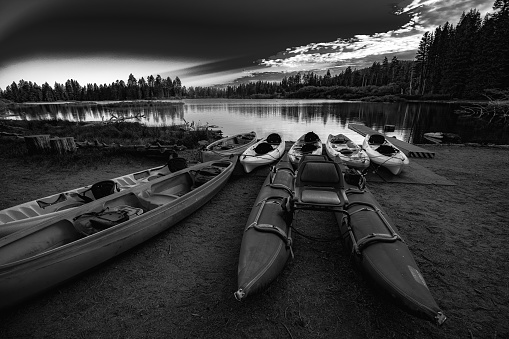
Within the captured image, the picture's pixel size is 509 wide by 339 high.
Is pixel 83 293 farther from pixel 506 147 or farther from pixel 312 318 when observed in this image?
pixel 506 147

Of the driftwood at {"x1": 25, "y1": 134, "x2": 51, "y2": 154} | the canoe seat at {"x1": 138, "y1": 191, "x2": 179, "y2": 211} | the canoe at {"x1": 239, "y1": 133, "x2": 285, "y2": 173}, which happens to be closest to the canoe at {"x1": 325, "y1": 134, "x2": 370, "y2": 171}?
the canoe at {"x1": 239, "y1": 133, "x2": 285, "y2": 173}

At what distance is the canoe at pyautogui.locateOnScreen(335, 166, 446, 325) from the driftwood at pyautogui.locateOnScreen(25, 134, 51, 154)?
46.3ft

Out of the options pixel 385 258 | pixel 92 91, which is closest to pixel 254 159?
pixel 385 258

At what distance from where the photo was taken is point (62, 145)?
11.5m

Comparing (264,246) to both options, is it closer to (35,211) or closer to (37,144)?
(35,211)

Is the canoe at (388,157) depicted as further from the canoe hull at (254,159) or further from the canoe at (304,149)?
the canoe hull at (254,159)

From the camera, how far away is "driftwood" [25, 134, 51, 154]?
1117cm

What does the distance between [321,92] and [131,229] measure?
141 metres

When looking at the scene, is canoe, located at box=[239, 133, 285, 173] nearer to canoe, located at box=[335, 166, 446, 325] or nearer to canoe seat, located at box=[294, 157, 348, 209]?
canoe seat, located at box=[294, 157, 348, 209]

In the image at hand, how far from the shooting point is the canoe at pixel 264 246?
11.1ft

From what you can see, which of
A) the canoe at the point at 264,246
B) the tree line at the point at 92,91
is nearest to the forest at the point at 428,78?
the tree line at the point at 92,91

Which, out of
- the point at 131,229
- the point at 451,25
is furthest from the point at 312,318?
the point at 451,25

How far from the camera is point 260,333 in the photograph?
3201 mm

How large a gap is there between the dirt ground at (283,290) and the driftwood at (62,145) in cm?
547
